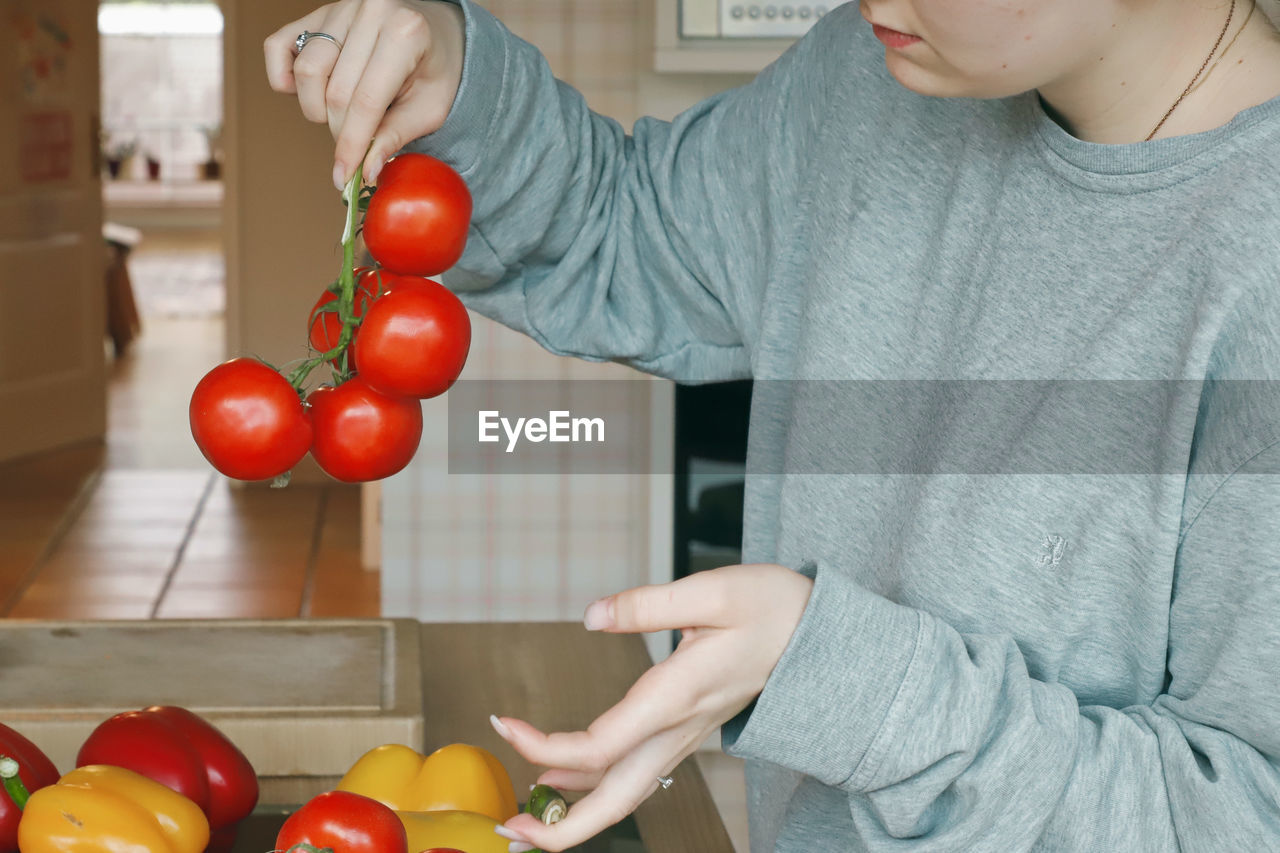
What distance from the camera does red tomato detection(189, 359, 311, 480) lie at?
0.71 metres

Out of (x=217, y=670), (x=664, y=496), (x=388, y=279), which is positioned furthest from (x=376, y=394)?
(x=664, y=496)

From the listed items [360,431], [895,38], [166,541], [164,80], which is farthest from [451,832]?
[164,80]

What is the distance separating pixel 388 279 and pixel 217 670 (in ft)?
1.68

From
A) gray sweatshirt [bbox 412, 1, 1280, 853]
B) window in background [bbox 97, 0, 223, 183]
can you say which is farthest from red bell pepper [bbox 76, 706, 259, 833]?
window in background [bbox 97, 0, 223, 183]

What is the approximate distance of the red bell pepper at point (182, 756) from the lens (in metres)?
0.91

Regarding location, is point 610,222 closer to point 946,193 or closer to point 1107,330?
point 946,193

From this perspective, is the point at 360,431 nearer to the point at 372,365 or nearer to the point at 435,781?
the point at 372,365

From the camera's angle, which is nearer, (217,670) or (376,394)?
(376,394)

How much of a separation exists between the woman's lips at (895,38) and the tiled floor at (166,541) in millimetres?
1925

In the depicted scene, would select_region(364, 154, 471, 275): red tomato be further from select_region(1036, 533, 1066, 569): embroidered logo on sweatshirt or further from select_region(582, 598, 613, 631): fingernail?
select_region(1036, 533, 1066, 569): embroidered logo on sweatshirt

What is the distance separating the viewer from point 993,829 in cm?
69

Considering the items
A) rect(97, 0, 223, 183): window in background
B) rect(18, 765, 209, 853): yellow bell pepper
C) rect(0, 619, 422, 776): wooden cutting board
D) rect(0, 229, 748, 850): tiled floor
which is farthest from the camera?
rect(97, 0, 223, 183): window in background

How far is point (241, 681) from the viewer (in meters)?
1.11

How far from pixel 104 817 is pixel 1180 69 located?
72 centimetres
